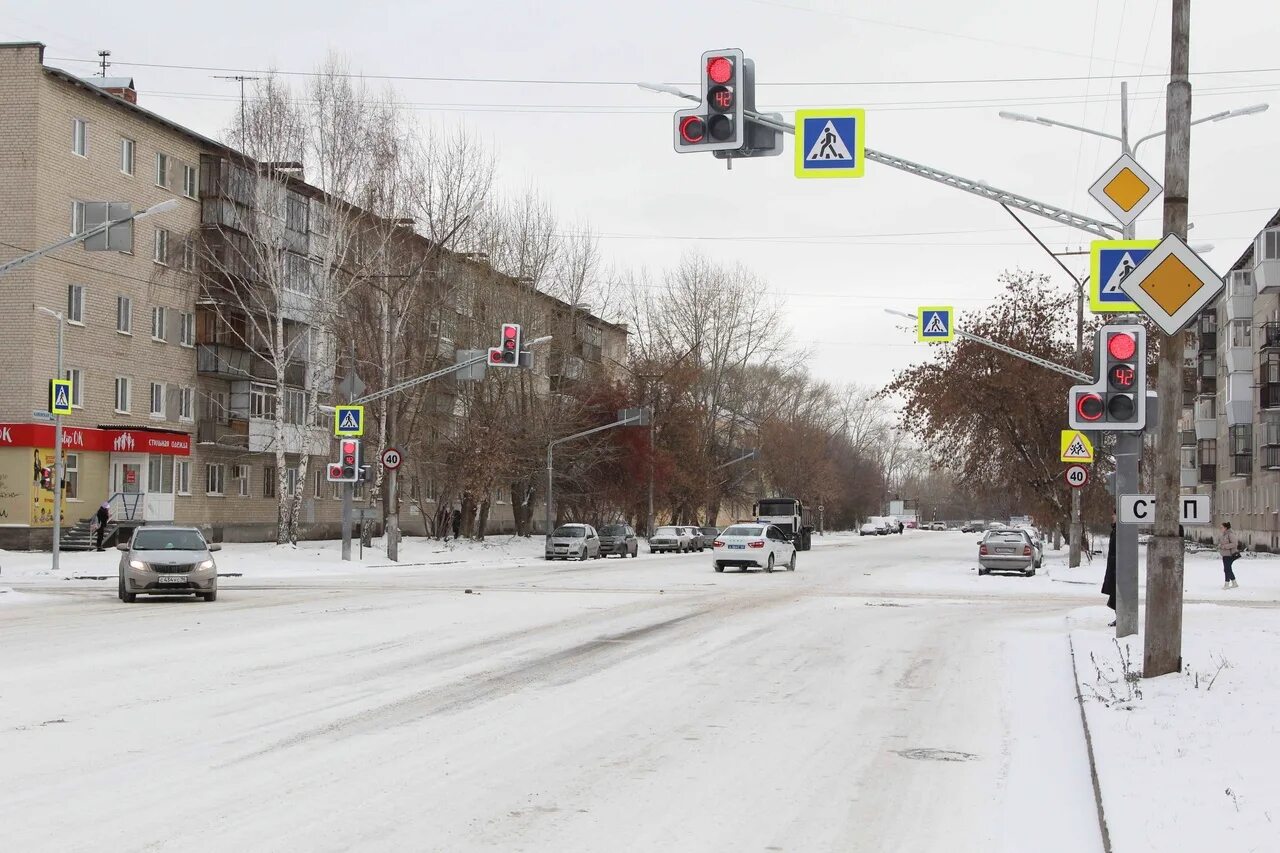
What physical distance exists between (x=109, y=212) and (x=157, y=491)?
30.9m

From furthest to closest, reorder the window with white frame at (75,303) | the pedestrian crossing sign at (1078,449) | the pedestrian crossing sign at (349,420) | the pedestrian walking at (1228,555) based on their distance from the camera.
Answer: the window with white frame at (75,303) < the pedestrian crossing sign at (349,420) < the pedestrian walking at (1228,555) < the pedestrian crossing sign at (1078,449)

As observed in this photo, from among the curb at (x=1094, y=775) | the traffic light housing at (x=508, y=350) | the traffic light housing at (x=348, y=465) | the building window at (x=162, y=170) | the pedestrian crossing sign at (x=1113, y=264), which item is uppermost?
the building window at (x=162, y=170)

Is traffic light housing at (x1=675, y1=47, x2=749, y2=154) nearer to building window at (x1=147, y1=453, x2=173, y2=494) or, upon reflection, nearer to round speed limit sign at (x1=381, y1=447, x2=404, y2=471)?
round speed limit sign at (x1=381, y1=447, x2=404, y2=471)

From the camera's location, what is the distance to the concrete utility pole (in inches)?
499

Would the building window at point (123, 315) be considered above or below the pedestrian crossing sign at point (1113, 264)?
above

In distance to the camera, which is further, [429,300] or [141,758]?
[429,300]

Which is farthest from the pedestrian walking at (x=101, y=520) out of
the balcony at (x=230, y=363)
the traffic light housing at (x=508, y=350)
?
the traffic light housing at (x=508, y=350)

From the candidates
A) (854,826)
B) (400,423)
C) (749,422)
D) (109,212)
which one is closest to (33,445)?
(400,423)

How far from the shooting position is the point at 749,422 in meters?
93.4

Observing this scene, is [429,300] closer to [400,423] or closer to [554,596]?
[400,423]

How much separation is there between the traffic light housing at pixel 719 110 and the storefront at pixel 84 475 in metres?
39.1

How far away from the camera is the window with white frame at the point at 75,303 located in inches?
1903

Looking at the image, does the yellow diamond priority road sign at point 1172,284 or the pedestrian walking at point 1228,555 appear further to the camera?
the pedestrian walking at point 1228,555

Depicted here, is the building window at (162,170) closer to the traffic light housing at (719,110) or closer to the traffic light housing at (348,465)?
the traffic light housing at (348,465)
